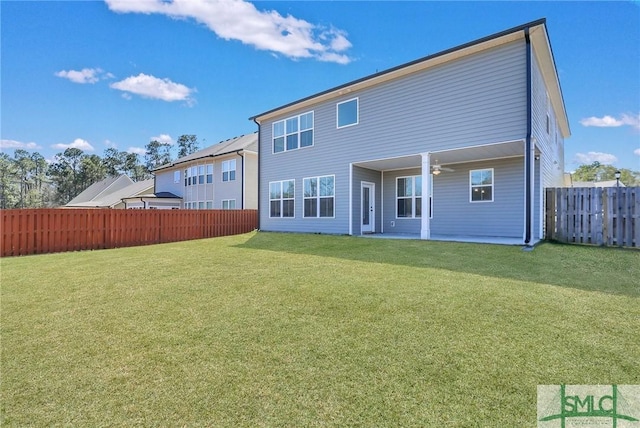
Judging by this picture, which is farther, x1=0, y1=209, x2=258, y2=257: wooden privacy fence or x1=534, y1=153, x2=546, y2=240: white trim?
x1=0, y1=209, x2=258, y2=257: wooden privacy fence

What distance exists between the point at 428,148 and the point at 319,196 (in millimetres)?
5014

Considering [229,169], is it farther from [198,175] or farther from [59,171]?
[59,171]

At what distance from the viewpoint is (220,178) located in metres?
22.0

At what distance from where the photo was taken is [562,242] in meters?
9.12

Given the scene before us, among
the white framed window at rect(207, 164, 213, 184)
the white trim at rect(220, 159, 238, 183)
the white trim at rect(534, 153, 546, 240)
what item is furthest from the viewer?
the white framed window at rect(207, 164, 213, 184)

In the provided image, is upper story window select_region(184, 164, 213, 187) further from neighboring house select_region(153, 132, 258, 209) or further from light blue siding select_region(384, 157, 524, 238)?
light blue siding select_region(384, 157, 524, 238)

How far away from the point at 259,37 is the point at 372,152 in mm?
9429

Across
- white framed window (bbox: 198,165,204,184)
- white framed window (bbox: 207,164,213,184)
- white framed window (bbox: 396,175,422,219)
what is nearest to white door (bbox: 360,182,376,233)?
white framed window (bbox: 396,175,422,219)

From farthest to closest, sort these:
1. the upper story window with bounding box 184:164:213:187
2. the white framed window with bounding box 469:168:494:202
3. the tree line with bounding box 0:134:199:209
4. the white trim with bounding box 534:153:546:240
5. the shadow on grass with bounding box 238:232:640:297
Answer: the tree line with bounding box 0:134:199:209
the upper story window with bounding box 184:164:213:187
the white framed window with bounding box 469:168:494:202
the white trim with bounding box 534:153:546:240
the shadow on grass with bounding box 238:232:640:297

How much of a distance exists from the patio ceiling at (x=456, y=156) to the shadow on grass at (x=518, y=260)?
2.97 metres

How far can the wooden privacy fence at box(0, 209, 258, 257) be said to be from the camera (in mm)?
9500

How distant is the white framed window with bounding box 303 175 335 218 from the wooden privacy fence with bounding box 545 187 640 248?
24.4 feet

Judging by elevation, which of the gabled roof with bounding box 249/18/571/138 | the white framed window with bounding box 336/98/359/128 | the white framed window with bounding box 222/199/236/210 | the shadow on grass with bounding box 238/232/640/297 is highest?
the gabled roof with bounding box 249/18/571/138

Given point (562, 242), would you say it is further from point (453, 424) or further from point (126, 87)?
point (126, 87)
